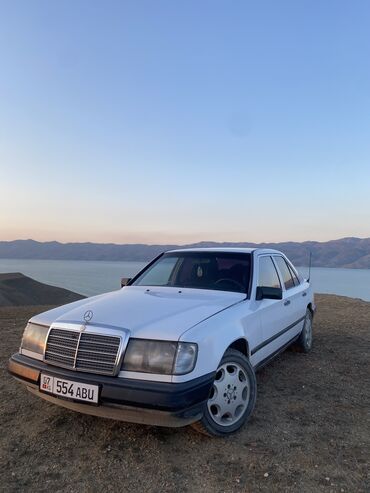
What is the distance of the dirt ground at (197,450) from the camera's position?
8.78 ft

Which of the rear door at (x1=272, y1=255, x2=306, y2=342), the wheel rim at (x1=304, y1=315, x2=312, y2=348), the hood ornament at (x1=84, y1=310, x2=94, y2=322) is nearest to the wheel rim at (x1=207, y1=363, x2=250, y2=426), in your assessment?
the hood ornament at (x1=84, y1=310, x2=94, y2=322)

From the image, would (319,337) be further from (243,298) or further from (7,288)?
(7,288)

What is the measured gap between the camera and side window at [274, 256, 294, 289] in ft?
18.1

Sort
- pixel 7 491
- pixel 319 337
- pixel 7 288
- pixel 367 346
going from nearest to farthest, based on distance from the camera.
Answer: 1. pixel 7 491
2. pixel 367 346
3. pixel 319 337
4. pixel 7 288

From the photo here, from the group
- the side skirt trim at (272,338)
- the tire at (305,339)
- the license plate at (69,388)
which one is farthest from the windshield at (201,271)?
the tire at (305,339)

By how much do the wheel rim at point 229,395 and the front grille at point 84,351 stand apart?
2.98 feet

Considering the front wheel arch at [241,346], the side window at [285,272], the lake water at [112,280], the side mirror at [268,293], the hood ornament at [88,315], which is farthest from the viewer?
the lake water at [112,280]

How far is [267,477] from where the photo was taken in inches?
108

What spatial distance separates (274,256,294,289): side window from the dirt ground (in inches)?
56.7

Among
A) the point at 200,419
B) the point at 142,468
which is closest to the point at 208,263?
the point at 200,419

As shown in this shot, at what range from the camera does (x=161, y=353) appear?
2980 mm

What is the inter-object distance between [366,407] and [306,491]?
1903mm

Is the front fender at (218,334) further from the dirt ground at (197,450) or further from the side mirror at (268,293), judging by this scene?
the dirt ground at (197,450)

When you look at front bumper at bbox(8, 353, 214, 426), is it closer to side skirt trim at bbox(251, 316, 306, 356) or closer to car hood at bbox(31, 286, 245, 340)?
car hood at bbox(31, 286, 245, 340)
